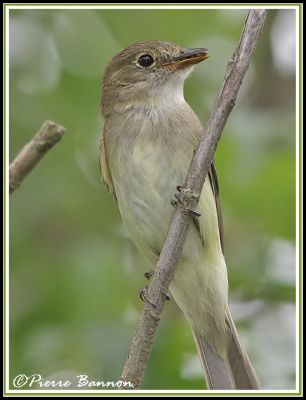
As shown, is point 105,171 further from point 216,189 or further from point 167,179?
point 216,189

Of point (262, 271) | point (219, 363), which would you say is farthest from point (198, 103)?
point (219, 363)

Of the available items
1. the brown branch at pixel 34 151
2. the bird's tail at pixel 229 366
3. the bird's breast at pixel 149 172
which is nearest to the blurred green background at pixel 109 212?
the bird's tail at pixel 229 366

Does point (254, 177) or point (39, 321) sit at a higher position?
point (254, 177)

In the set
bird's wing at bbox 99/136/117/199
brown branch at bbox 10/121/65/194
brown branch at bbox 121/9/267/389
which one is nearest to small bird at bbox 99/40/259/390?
bird's wing at bbox 99/136/117/199

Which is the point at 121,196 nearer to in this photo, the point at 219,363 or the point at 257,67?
the point at 219,363

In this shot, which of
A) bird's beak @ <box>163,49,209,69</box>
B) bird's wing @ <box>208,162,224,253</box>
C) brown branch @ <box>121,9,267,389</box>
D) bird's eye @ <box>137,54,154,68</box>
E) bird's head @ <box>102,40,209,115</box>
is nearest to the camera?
brown branch @ <box>121,9,267,389</box>

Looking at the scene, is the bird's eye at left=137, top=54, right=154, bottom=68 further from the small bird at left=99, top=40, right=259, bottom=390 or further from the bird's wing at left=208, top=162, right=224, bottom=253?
the bird's wing at left=208, top=162, right=224, bottom=253
